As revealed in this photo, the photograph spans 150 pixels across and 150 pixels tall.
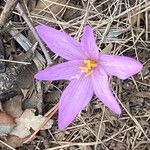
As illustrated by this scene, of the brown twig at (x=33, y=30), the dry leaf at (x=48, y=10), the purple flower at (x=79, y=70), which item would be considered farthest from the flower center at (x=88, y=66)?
the dry leaf at (x=48, y=10)

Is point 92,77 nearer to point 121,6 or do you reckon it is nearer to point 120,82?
point 120,82

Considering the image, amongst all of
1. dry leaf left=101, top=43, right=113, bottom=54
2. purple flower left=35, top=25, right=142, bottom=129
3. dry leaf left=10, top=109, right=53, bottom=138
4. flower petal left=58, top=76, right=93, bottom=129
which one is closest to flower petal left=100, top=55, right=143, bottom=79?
purple flower left=35, top=25, right=142, bottom=129

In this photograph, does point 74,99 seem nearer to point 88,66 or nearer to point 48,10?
point 88,66

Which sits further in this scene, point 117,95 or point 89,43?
point 117,95

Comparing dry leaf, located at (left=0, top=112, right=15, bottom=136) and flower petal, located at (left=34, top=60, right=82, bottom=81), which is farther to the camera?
dry leaf, located at (left=0, top=112, right=15, bottom=136)

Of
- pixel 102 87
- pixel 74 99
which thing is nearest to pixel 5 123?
pixel 74 99

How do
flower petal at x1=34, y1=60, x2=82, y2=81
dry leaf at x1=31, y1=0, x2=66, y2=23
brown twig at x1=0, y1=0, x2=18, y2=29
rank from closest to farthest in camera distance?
flower petal at x1=34, y1=60, x2=82, y2=81 < brown twig at x1=0, y1=0, x2=18, y2=29 < dry leaf at x1=31, y1=0, x2=66, y2=23

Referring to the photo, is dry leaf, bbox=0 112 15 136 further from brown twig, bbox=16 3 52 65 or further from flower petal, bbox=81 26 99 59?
flower petal, bbox=81 26 99 59

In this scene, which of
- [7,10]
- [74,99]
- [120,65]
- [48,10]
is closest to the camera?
[120,65]
